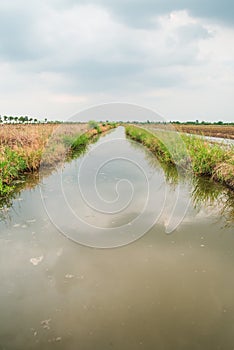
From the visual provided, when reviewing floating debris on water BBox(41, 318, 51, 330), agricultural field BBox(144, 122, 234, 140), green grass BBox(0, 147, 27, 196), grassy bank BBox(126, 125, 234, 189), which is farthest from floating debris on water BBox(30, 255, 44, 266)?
agricultural field BBox(144, 122, 234, 140)

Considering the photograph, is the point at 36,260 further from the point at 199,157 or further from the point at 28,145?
the point at 28,145

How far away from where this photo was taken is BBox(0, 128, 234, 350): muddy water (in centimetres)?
189

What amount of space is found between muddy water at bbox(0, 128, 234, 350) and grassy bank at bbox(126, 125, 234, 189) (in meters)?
1.31

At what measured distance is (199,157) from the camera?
6.88 meters

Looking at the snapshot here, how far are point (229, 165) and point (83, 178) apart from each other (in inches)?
136

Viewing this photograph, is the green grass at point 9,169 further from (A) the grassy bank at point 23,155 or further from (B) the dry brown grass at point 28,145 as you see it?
(B) the dry brown grass at point 28,145

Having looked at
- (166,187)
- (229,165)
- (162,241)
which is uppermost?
(229,165)

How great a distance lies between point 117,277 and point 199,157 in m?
5.05

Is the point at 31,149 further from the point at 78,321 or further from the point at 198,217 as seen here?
the point at 78,321

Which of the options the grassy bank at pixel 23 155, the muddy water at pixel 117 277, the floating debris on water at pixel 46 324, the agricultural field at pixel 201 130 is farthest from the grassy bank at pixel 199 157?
the floating debris on water at pixel 46 324

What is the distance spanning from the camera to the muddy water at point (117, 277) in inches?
74.4

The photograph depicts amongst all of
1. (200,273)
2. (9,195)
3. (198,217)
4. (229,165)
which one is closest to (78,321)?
(200,273)

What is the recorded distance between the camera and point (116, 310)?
2117mm

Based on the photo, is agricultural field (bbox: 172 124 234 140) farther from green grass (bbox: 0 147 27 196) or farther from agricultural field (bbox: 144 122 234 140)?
green grass (bbox: 0 147 27 196)
